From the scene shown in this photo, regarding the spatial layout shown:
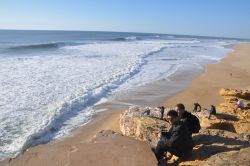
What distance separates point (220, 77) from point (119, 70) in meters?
5.54

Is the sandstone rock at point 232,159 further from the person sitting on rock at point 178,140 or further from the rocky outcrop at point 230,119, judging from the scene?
the rocky outcrop at point 230,119

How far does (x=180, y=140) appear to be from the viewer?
18.4 feet

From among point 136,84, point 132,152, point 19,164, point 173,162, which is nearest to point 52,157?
point 19,164

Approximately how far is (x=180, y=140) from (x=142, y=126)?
157 centimetres

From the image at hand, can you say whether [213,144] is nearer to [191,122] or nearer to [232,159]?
[191,122]

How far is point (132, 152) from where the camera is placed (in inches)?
227

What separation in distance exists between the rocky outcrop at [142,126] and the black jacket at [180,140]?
37.1 inches

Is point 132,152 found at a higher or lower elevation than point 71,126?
higher

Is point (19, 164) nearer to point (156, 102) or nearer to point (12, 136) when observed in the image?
point (12, 136)

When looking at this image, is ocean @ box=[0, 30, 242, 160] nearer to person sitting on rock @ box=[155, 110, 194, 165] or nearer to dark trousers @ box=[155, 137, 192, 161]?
dark trousers @ box=[155, 137, 192, 161]

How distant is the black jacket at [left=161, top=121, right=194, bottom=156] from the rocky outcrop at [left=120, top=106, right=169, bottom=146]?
94 cm

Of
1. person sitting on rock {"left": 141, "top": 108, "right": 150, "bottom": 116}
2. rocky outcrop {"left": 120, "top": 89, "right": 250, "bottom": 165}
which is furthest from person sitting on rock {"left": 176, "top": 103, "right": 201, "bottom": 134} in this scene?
person sitting on rock {"left": 141, "top": 108, "right": 150, "bottom": 116}

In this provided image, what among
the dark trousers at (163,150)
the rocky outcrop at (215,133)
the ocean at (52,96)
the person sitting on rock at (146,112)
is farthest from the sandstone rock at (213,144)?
the ocean at (52,96)

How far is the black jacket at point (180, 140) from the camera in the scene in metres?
5.62
